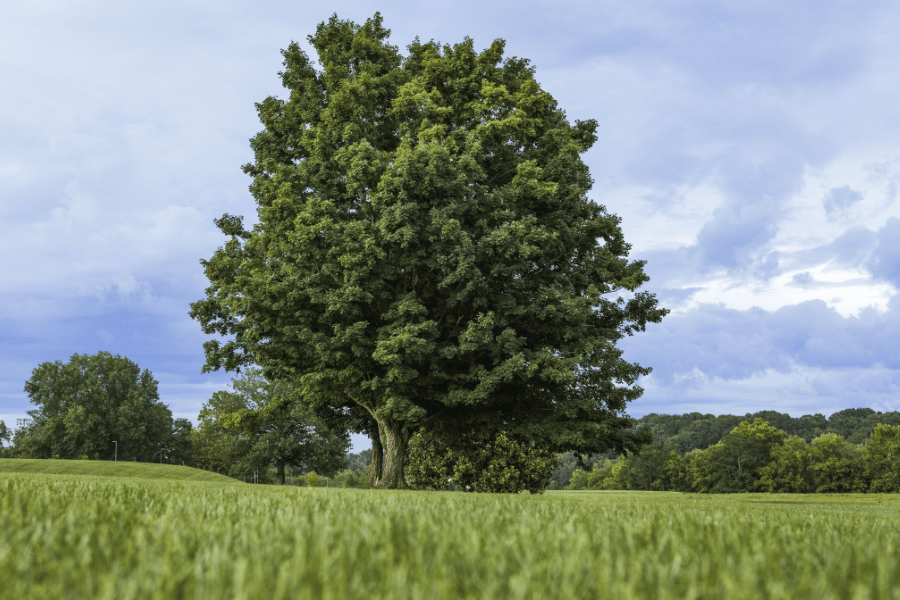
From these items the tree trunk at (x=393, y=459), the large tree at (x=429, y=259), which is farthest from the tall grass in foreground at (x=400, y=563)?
the tree trunk at (x=393, y=459)

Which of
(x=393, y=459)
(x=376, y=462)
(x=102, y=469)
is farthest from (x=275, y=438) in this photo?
(x=393, y=459)

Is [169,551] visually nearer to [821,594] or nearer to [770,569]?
[821,594]

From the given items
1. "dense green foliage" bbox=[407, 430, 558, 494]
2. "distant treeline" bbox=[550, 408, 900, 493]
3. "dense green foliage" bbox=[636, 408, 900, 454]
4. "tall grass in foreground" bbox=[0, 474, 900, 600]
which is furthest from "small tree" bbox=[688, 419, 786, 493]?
"tall grass in foreground" bbox=[0, 474, 900, 600]

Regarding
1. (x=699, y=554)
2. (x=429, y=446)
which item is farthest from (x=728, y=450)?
(x=699, y=554)

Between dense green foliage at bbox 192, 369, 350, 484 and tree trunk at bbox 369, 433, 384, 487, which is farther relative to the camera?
dense green foliage at bbox 192, 369, 350, 484

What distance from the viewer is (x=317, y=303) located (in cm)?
1730

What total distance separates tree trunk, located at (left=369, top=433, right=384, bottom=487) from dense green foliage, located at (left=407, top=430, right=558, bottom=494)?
6.40 feet

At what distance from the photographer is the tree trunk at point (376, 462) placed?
21519 mm

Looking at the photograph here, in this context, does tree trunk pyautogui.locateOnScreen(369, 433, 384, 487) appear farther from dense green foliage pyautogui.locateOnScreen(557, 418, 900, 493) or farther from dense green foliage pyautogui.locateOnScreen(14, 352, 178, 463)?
dense green foliage pyautogui.locateOnScreen(14, 352, 178, 463)

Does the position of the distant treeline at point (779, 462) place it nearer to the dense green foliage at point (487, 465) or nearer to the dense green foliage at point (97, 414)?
the dense green foliage at point (487, 465)

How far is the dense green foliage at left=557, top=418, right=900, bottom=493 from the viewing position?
212 feet

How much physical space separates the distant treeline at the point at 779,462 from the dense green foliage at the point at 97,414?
177 ft

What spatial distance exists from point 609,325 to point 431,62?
12.0m

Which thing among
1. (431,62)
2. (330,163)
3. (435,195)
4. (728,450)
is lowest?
(728,450)
